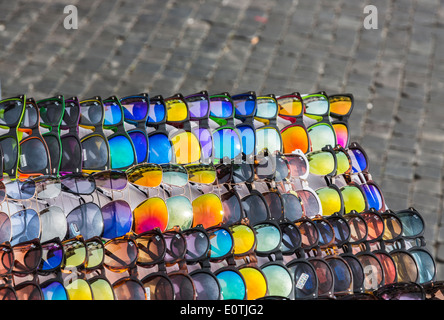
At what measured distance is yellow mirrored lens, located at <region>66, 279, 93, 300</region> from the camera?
51.9 inches

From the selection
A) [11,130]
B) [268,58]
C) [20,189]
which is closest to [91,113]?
[11,130]

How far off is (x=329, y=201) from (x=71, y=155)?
3.11 ft

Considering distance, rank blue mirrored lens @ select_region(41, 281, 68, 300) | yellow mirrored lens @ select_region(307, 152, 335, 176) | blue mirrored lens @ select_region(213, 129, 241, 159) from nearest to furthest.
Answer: blue mirrored lens @ select_region(41, 281, 68, 300), blue mirrored lens @ select_region(213, 129, 241, 159), yellow mirrored lens @ select_region(307, 152, 335, 176)

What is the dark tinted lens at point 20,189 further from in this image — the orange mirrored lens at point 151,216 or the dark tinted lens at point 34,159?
the orange mirrored lens at point 151,216

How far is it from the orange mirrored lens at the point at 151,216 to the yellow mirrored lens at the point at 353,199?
31.4 inches

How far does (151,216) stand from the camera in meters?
1.62

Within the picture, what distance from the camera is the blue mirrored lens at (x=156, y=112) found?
75.5 inches

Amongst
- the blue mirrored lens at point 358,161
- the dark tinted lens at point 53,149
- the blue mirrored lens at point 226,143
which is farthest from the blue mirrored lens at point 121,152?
the blue mirrored lens at point 358,161

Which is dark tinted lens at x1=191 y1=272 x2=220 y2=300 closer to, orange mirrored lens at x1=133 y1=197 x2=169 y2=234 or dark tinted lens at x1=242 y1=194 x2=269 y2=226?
orange mirrored lens at x1=133 y1=197 x2=169 y2=234

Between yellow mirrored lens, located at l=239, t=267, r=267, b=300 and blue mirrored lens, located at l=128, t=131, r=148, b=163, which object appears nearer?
yellow mirrored lens, located at l=239, t=267, r=267, b=300

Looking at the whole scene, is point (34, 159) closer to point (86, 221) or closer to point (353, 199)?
point (86, 221)

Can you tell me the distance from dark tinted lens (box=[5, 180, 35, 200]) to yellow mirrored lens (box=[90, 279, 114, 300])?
32 centimetres

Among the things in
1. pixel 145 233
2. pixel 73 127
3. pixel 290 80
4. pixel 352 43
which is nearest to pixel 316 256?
pixel 145 233

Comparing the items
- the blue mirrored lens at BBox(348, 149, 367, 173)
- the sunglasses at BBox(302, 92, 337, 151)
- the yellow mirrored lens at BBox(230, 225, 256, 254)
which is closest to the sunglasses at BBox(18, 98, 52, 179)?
the yellow mirrored lens at BBox(230, 225, 256, 254)
